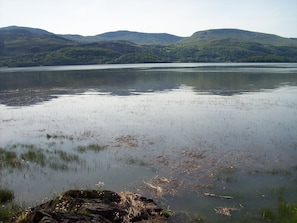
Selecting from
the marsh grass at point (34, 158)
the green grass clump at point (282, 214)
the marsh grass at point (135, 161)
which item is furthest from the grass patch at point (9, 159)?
the green grass clump at point (282, 214)

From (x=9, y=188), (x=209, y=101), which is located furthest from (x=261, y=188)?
(x=209, y=101)

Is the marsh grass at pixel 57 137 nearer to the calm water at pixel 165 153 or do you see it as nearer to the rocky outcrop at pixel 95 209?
the calm water at pixel 165 153

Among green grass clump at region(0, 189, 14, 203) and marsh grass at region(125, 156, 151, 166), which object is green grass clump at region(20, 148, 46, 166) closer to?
green grass clump at region(0, 189, 14, 203)

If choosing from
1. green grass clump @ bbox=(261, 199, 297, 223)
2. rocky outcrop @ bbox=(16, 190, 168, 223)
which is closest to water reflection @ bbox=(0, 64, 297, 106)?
rocky outcrop @ bbox=(16, 190, 168, 223)

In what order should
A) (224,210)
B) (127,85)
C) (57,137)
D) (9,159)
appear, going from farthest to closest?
(127,85) < (57,137) < (9,159) < (224,210)

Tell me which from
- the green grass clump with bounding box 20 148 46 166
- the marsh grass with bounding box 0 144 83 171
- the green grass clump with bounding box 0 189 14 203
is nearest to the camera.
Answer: the green grass clump with bounding box 0 189 14 203

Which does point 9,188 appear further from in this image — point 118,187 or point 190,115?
point 190,115

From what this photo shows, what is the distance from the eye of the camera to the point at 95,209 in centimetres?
1256

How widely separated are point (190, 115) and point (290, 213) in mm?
24954

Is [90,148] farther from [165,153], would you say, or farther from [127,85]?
[127,85]

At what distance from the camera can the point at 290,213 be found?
13516 mm

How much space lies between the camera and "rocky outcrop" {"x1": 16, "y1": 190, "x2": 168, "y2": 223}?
435 inches

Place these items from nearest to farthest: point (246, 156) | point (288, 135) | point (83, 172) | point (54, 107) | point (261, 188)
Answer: point (261, 188) → point (83, 172) → point (246, 156) → point (288, 135) → point (54, 107)

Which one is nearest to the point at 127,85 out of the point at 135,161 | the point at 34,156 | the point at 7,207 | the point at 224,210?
the point at 34,156
